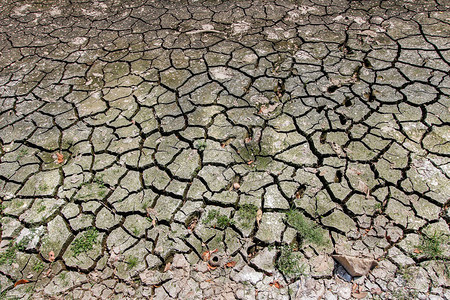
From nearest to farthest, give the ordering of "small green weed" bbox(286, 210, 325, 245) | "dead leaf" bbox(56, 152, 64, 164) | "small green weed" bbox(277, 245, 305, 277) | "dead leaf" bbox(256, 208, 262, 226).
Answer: "small green weed" bbox(277, 245, 305, 277)
"small green weed" bbox(286, 210, 325, 245)
"dead leaf" bbox(256, 208, 262, 226)
"dead leaf" bbox(56, 152, 64, 164)

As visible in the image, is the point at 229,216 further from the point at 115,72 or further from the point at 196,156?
the point at 115,72

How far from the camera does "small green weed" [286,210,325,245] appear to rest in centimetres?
240

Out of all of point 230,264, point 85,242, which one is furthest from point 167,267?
point 85,242

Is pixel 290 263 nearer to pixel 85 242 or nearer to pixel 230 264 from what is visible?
pixel 230 264

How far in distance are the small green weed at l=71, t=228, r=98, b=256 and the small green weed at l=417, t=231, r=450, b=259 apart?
229 centimetres

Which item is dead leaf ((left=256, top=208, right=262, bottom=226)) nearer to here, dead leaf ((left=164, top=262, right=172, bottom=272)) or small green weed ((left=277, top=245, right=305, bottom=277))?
small green weed ((left=277, top=245, right=305, bottom=277))

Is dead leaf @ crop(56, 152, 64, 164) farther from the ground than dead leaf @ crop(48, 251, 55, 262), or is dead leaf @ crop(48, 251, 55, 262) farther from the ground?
dead leaf @ crop(56, 152, 64, 164)

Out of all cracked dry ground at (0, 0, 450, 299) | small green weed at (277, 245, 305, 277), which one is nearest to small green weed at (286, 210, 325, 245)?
cracked dry ground at (0, 0, 450, 299)

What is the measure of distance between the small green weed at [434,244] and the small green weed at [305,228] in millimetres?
666

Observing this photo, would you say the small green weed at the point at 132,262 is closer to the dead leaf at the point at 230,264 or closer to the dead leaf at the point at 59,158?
the dead leaf at the point at 230,264

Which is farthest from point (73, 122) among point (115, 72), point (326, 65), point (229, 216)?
point (326, 65)

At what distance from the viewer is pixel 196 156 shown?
2936 millimetres

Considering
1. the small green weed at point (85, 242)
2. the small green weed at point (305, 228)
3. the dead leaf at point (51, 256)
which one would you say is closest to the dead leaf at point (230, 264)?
the small green weed at point (305, 228)

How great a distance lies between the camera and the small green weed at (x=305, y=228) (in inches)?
94.3
